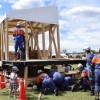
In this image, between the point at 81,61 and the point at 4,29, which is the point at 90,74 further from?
the point at 4,29

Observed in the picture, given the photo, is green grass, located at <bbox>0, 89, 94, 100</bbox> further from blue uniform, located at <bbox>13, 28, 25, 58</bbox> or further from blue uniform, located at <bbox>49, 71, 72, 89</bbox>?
blue uniform, located at <bbox>13, 28, 25, 58</bbox>

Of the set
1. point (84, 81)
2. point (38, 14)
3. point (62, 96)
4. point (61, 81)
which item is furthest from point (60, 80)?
point (38, 14)

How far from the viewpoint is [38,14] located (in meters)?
14.6

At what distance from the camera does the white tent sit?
13.8 m

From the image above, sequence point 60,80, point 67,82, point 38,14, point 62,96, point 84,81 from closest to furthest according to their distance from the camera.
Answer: point 62,96 < point 84,81 < point 60,80 < point 67,82 < point 38,14

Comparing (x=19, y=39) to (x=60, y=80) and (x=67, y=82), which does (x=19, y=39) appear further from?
(x=67, y=82)

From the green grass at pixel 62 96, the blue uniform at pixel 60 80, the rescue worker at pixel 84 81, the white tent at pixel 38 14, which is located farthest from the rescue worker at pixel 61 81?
the white tent at pixel 38 14

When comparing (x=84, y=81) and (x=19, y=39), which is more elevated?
(x=19, y=39)

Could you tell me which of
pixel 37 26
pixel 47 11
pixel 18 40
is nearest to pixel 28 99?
pixel 18 40

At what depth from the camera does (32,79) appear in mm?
12953

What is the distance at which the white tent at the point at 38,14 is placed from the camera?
1384 centimetres

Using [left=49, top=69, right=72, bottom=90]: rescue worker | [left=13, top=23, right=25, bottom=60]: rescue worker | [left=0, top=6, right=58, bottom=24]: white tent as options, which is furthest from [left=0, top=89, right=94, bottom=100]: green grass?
[left=0, top=6, right=58, bottom=24]: white tent

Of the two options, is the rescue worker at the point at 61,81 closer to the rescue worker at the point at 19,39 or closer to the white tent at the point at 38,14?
the rescue worker at the point at 19,39

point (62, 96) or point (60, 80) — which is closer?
point (62, 96)
